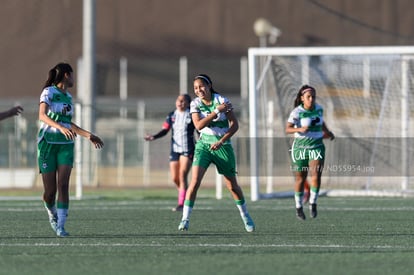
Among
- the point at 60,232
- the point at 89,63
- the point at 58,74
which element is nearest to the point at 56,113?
the point at 58,74

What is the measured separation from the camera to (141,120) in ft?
123

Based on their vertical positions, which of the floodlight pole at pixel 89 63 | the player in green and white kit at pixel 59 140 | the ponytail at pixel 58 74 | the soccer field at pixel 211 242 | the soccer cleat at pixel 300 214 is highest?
the floodlight pole at pixel 89 63

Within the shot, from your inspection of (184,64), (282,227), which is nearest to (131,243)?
(282,227)

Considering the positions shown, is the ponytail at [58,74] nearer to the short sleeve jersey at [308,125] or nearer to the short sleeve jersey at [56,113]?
the short sleeve jersey at [56,113]

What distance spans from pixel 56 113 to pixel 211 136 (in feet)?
6.55

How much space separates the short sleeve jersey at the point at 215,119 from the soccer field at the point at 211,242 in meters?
1.25

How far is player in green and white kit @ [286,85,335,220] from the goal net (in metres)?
5.95

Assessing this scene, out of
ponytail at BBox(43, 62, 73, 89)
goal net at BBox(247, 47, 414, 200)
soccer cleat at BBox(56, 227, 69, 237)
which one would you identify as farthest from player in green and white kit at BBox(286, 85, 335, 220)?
goal net at BBox(247, 47, 414, 200)

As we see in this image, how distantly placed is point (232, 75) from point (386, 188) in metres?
25.4

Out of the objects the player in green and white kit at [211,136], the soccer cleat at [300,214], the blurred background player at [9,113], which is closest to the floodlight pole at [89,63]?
the soccer cleat at [300,214]

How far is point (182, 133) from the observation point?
19641 mm

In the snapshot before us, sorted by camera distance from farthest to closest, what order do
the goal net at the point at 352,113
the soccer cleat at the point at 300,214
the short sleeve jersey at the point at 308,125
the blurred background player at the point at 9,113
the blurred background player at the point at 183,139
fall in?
the goal net at the point at 352,113 < the blurred background player at the point at 183,139 < the short sleeve jersey at the point at 308,125 < the soccer cleat at the point at 300,214 < the blurred background player at the point at 9,113

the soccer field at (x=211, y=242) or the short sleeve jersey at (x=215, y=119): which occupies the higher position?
the short sleeve jersey at (x=215, y=119)

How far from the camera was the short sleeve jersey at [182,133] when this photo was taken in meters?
19.6
